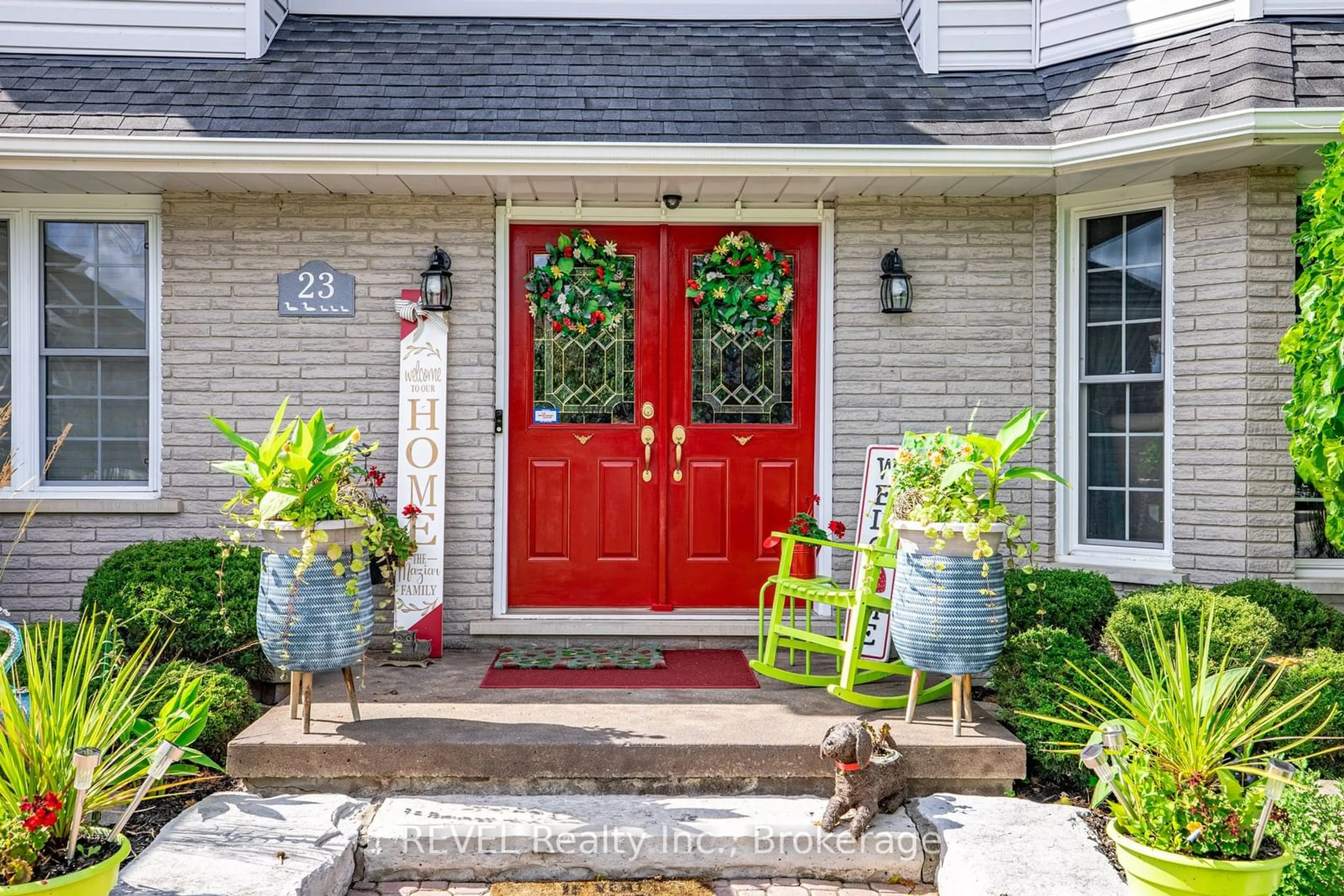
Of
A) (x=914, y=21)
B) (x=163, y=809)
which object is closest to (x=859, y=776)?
(x=163, y=809)

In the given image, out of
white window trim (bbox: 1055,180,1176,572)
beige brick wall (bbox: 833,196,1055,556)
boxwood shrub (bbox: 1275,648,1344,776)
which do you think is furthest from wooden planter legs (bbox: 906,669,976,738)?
white window trim (bbox: 1055,180,1176,572)

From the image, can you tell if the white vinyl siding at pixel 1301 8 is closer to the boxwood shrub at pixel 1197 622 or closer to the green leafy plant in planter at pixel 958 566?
the green leafy plant in planter at pixel 958 566

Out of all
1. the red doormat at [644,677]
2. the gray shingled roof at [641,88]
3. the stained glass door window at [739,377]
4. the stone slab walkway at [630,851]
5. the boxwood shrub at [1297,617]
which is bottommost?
the stone slab walkway at [630,851]

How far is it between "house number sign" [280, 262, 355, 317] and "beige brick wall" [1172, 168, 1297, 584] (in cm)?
442

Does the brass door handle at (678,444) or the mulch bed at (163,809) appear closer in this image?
the mulch bed at (163,809)

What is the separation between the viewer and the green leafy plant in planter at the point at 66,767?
2.57 metres

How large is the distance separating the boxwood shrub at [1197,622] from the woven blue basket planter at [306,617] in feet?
9.88

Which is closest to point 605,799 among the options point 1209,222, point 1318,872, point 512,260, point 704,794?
point 704,794

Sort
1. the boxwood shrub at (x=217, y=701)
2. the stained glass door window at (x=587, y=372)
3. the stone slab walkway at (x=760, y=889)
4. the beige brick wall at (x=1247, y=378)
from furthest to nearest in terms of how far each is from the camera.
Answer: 1. the stained glass door window at (x=587, y=372)
2. the beige brick wall at (x=1247, y=378)
3. the boxwood shrub at (x=217, y=701)
4. the stone slab walkway at (x=760, y=889)

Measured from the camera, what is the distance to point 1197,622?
4.24 metres

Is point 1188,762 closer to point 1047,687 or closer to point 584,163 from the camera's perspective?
point 1047,687

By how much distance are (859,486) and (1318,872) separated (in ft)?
9.82

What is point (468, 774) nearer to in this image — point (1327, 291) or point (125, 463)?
point (125, 463)

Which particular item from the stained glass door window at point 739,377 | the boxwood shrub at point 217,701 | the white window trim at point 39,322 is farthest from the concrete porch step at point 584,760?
the white window trim at point 39,322
